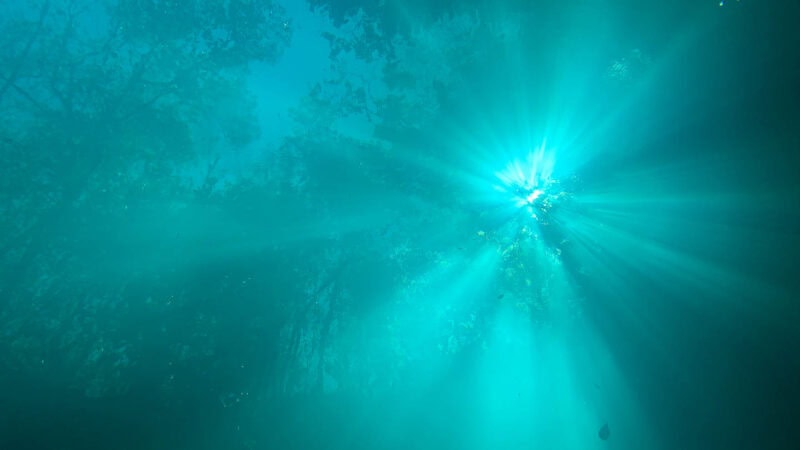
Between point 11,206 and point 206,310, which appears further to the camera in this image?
point 206,310

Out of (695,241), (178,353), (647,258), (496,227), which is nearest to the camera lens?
(695,241)

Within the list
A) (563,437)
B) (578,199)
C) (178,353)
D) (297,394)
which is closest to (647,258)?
(578,199)

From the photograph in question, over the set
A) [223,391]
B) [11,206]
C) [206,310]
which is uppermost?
[11,206]

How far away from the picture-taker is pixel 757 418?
279 inches

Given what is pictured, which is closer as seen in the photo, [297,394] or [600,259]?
[600,259]

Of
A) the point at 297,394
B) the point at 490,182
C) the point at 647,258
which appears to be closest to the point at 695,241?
the point at 647,258

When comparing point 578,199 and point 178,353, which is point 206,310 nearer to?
point 178,353

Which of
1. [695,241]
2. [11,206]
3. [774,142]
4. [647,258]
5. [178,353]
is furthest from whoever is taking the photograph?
[178,353]

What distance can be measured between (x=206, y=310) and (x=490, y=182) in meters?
12.9

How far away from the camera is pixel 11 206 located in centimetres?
1244

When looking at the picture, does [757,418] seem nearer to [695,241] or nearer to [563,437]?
[695,241]

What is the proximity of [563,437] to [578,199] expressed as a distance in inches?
1483

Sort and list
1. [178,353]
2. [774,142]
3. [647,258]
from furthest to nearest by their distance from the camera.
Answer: [178,353], [647,258], [774,142]

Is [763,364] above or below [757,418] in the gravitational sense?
above
